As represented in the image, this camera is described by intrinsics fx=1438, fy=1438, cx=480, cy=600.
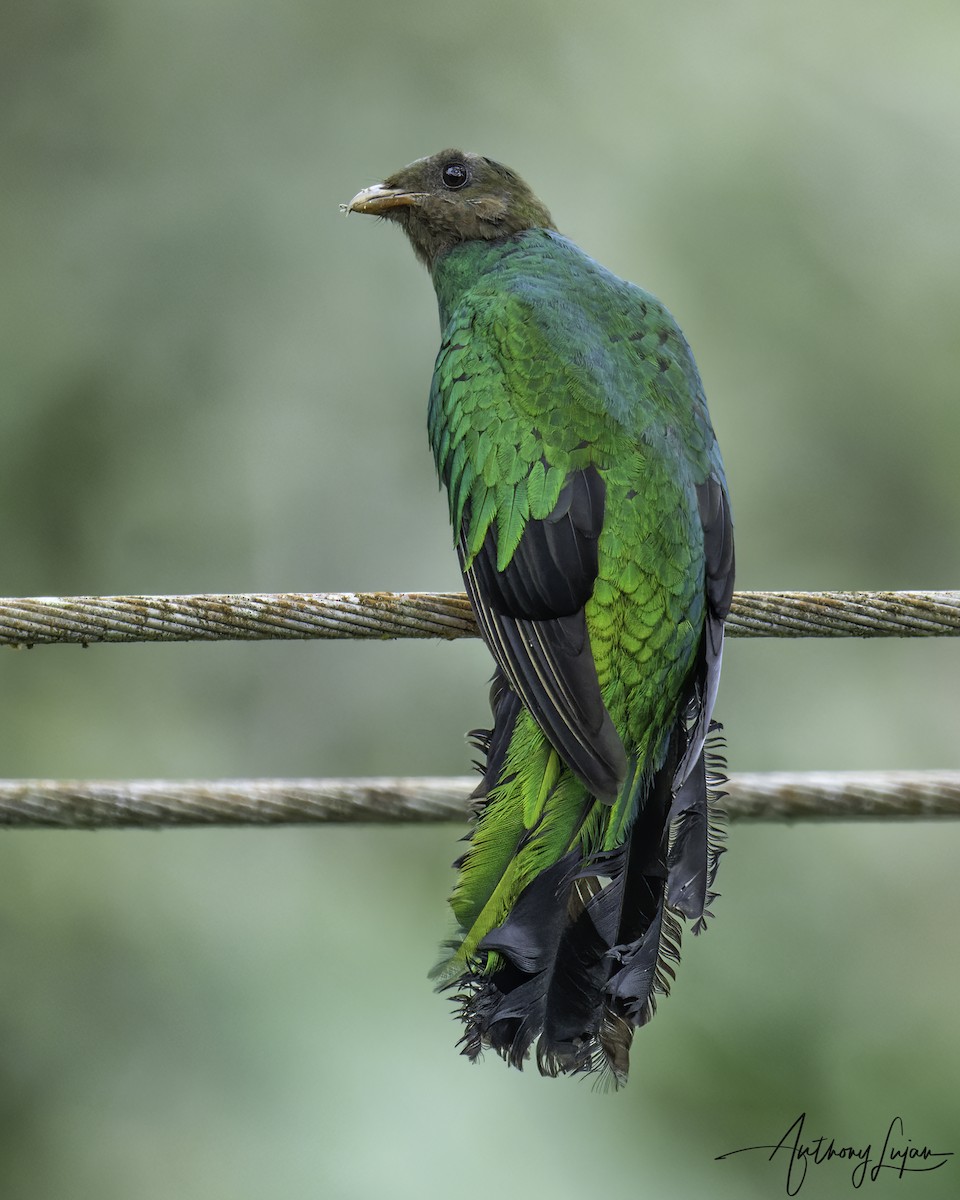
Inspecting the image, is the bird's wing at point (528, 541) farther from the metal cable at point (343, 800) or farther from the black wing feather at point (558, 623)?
the metal cable at point (343, 800)

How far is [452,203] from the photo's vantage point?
468cm

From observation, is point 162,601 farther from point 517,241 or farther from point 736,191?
point 736,191

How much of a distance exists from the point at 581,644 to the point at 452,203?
2045 mm

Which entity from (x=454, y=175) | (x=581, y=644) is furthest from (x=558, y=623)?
(x=454, y=175)

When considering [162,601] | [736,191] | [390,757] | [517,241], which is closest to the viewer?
[162,601]

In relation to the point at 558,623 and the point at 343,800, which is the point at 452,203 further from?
the point at 343,800

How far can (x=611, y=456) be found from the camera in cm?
351

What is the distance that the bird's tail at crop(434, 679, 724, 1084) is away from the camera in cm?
281

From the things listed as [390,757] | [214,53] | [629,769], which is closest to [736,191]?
[214,53]

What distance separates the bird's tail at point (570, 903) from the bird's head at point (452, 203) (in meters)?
2.02

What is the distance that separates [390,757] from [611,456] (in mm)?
2987
